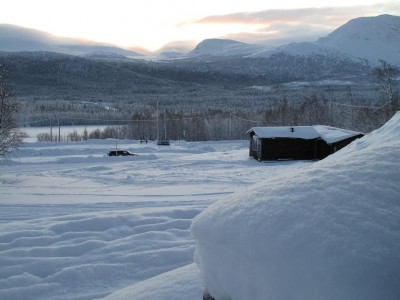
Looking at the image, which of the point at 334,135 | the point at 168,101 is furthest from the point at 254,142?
the point at 168,101

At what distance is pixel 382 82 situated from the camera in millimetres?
44906

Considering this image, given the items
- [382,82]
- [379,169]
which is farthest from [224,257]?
[382,82]

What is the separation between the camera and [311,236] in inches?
84.9

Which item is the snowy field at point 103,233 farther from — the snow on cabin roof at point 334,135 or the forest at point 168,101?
the forest at point 168,101

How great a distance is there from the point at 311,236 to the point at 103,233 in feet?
29.8

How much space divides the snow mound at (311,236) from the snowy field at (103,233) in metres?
1.45

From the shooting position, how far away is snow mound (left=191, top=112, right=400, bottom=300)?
6.49ft

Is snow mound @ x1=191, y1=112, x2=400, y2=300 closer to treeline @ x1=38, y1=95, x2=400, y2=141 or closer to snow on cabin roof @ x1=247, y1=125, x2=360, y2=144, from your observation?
snow on cabin roof @ x1=247, y1=125, x2=360, y2=144

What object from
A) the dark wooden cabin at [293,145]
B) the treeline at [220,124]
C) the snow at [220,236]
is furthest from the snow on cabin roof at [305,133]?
the treeline at [220,124]

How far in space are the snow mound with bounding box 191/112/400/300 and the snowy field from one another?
145 cm

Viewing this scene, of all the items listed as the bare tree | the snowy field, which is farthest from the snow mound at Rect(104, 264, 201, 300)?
the bare tree

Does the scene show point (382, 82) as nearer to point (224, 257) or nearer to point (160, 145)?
point (160, 145)

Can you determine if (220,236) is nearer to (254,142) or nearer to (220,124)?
(254,142)

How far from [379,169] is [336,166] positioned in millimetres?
273
